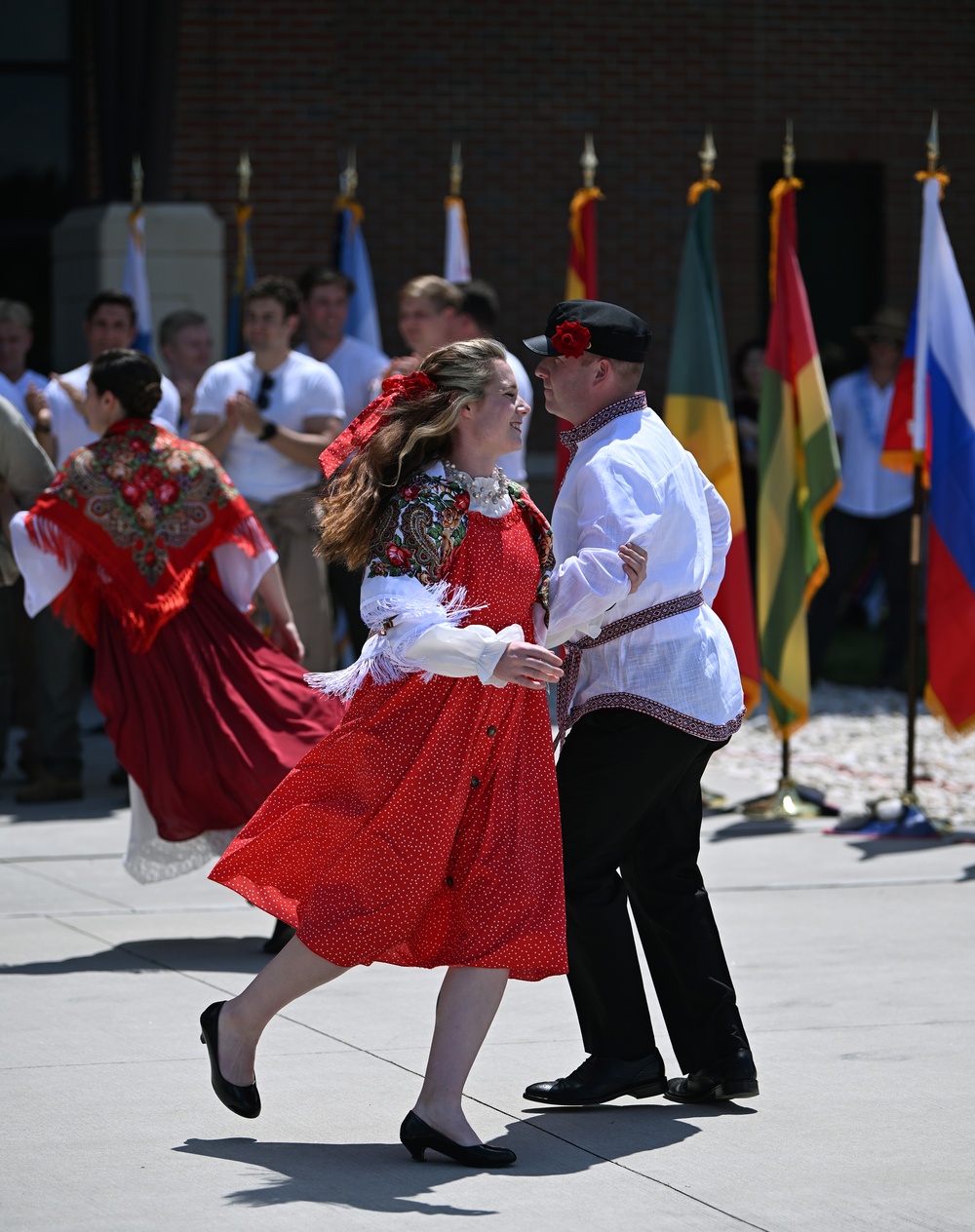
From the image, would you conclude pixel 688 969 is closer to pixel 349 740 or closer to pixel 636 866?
pixel 636 866

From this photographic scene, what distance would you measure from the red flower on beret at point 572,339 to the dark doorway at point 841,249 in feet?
37.3

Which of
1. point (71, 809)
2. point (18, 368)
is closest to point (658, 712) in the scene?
point (71, 809)

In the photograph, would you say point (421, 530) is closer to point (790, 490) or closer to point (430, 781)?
point (430, 781)

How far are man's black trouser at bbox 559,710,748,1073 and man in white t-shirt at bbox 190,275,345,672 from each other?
3.88m

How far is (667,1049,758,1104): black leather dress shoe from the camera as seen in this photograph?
4.41m

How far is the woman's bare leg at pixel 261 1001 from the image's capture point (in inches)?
160

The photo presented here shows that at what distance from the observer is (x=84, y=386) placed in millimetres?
8711

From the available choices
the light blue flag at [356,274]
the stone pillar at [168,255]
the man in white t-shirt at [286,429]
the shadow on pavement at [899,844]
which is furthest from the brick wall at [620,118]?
the shadow on pavement at [899,844]

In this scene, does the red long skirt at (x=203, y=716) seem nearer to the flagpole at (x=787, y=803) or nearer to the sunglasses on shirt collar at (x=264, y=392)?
the sunglasses on shirt collar at (x=264, y=392)

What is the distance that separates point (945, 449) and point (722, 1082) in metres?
4.07

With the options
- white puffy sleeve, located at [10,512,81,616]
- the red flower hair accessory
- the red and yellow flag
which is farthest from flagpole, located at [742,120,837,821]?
the red flower hair accessory

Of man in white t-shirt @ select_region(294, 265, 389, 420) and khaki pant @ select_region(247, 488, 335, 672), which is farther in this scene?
man in white t-shirt @ select_region(294, 265, 389, 420)

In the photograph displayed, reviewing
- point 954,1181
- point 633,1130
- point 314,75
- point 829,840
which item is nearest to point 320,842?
point 633,1130

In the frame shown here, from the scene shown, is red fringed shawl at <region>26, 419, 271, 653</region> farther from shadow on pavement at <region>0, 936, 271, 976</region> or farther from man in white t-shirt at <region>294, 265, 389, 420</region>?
man in white t-shirt at <region>294, 265, 389, 420</region>
